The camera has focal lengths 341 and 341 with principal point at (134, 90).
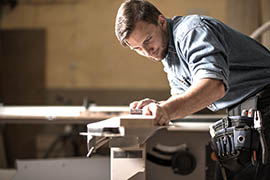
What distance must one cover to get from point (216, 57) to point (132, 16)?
0.35 m

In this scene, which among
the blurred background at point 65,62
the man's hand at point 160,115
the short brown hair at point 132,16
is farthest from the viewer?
the blurred background at point 65,62

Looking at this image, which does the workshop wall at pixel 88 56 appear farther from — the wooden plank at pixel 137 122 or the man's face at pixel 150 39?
the wooden plank at pixel 137 122

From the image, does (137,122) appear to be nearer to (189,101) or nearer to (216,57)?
(189,101)

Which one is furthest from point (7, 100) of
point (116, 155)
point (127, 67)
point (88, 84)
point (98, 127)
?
point (98, 127)

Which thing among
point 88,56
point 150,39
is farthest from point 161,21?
point 88,56

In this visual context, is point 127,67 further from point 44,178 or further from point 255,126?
point 255,126

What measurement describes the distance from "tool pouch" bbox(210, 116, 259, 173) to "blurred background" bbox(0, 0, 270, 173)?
3.36 metres

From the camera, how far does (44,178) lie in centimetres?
232

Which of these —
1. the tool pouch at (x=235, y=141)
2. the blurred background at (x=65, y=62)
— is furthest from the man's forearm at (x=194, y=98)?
the blurred background at (x=65, y=62)

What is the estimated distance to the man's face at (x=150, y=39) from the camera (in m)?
1.24

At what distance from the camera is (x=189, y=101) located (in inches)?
39.6

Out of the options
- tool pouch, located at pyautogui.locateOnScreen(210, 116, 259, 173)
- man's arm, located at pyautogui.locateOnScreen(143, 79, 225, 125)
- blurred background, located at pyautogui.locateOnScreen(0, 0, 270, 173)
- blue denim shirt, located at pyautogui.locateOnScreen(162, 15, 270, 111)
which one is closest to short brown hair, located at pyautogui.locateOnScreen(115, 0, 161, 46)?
blue denim shirt, located at pyautogui.locateOnScreen(162, 15, 270, 111)

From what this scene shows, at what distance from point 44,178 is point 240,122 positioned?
1522 millimetres

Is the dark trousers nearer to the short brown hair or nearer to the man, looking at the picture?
the man
